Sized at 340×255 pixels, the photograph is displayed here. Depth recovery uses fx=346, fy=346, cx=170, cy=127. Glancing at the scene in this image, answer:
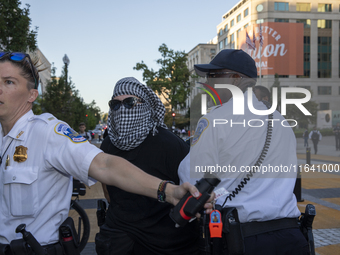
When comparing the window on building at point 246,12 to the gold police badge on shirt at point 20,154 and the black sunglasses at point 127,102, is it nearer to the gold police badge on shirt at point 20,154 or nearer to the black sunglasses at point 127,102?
the black sunglasses at point 127,102

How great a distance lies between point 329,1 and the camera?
213 feet

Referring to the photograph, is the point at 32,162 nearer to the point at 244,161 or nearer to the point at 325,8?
the point at 244,161

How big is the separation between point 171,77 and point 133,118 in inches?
1423

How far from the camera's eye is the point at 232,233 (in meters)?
1.84

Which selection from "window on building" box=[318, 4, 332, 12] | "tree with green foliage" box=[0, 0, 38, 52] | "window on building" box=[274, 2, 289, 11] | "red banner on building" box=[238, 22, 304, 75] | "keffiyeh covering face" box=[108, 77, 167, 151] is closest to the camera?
"keffiyeh covering face" box=[108, 77, 167, 151]

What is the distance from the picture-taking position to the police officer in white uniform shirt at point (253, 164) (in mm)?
1916

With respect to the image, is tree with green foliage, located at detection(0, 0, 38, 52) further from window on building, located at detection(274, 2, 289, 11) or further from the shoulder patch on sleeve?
window on building, located at detection(274, 2, 289, 11)

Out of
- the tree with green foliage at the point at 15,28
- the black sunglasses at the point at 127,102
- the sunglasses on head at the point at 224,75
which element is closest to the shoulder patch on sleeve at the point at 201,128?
the sunglasses on head at the point at 224,75

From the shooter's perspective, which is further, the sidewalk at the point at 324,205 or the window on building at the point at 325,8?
the window on building at the point at 325,8

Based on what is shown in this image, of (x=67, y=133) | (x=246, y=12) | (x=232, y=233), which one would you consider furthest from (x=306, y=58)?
(x=67, y=133)

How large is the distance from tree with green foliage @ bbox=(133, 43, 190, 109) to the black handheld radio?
35.9 meters

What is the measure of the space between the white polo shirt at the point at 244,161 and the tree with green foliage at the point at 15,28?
11307mm

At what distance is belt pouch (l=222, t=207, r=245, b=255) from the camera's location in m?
1.83

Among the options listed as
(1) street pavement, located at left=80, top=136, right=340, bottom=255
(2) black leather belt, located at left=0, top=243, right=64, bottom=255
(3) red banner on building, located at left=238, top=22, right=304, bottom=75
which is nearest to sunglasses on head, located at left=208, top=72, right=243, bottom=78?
(2) black leather belt, located at left=0, top=243, right=64, bottom=255
